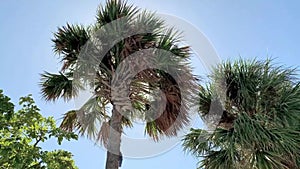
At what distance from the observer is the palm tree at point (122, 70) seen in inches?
258

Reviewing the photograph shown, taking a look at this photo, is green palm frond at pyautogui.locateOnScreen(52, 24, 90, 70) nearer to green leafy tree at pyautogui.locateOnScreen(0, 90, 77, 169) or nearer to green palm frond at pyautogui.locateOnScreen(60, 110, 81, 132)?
green palm frond at pyautogui.locateOnScreen(60, 110, 81, 132)

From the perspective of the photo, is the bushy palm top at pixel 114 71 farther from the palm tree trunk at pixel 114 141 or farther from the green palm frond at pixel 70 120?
the palm tree trunk at pixel 114 141

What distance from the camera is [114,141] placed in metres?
6.40

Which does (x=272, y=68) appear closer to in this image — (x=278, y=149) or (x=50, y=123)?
(x=278, y=149)

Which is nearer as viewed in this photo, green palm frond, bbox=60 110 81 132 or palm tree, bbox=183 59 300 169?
palm tree, bbox=183 59 300 169

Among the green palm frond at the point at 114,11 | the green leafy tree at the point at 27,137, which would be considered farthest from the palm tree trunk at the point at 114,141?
the green palm frond at the point at 114,11

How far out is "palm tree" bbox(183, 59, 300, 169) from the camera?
5922 mm

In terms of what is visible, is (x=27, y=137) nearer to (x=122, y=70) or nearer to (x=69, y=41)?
(x=122, y=70)

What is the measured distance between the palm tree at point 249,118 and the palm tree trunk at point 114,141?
1.29 meters

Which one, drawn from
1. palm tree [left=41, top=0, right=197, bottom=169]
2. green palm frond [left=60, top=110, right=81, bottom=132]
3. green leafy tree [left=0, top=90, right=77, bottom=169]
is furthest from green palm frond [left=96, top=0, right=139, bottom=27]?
green leafy tree [left=0, top=90, right=77, bottom=169]

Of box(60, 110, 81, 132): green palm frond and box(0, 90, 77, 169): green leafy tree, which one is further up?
box(60, 110, 81, 132): green palm frond

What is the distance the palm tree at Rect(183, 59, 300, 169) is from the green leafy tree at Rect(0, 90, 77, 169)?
2.65 m

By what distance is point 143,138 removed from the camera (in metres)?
7.45

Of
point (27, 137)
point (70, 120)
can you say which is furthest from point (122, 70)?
point (27, 137)
